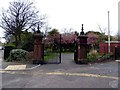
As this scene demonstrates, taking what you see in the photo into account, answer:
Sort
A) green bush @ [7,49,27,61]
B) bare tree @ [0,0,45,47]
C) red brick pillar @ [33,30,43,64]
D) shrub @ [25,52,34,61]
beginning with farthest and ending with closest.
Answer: bare tree @ [0,0,45,47] < green bush @ [7,49,27,61] < shrub @ [25,52,34,61] < red brick pillar @ [33,30,43,64]

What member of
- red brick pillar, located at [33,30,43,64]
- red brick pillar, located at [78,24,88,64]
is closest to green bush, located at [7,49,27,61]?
red brick pillar, located at [33,30,43,64]

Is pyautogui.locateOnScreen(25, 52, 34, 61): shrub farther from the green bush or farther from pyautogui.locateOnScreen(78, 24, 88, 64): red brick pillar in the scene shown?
pyautogui.locateOnScreen(78, 24, 88, 64): red brick pillar

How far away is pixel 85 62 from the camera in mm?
18734

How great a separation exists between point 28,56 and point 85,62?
16.9ft

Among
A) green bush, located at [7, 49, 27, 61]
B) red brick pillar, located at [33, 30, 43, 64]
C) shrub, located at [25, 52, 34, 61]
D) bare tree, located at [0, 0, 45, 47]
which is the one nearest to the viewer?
red brick pillar, located at [33, 30, 43, 64]

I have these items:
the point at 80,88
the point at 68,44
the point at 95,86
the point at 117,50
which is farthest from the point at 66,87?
the point at 68,44

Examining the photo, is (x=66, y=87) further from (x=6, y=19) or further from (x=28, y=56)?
(x=6, y=19)

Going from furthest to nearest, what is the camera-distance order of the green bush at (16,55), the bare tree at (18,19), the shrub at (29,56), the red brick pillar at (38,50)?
the bare tree at (18,19) → the green bush at (16,55) → the shrub at (29,56) → the red brick pillar at (38,50)

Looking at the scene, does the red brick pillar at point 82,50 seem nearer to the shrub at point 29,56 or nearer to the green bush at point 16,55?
the shrub at point 29,56

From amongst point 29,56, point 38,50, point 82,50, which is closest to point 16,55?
point 29,56

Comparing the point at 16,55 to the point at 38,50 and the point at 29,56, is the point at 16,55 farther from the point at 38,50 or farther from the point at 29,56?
the point at 38,50

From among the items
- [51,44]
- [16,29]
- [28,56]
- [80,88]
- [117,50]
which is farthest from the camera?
[51,44]

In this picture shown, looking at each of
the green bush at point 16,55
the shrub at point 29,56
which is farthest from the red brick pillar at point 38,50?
the green bush at point 16,55

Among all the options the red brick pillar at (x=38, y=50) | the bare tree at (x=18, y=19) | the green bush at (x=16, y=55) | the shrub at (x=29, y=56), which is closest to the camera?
the red brick pillar at (x=38, y=50)
